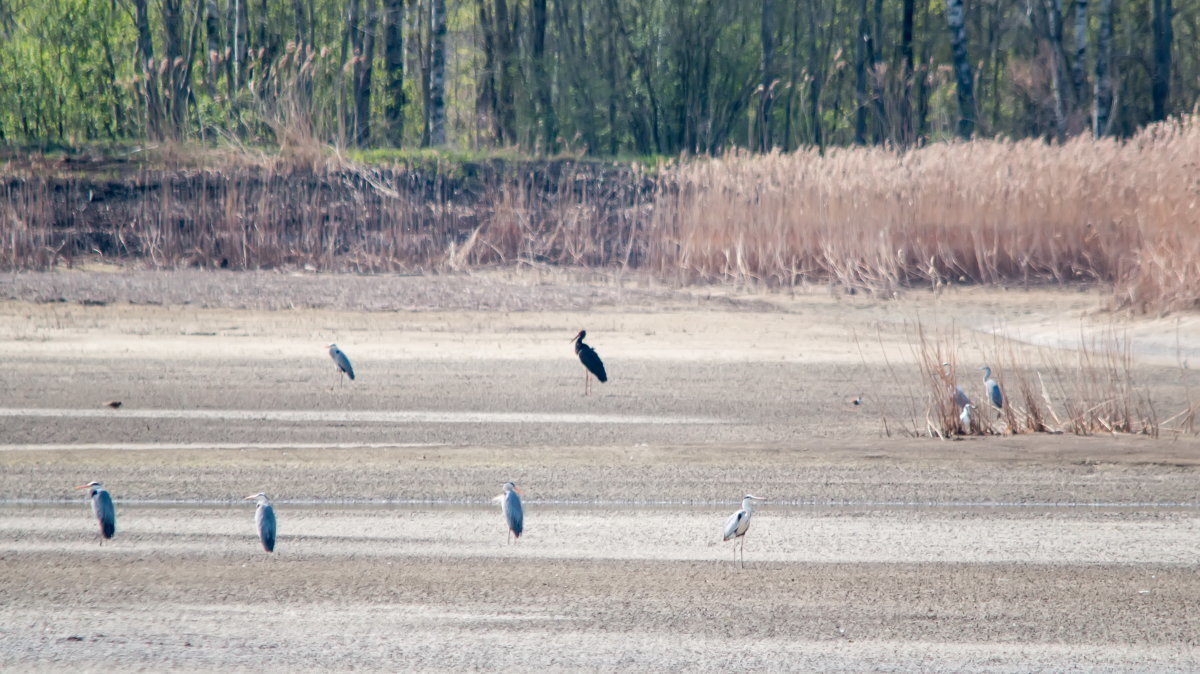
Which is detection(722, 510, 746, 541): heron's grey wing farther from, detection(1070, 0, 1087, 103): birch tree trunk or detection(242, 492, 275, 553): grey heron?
detection(1070, 0, 1087, 103): birch tree trunk

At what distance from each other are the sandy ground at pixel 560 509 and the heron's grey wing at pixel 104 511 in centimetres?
16

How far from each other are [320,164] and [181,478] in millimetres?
14331

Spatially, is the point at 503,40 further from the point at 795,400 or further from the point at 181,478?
the point at 181,478

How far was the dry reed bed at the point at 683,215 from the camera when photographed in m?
18.3

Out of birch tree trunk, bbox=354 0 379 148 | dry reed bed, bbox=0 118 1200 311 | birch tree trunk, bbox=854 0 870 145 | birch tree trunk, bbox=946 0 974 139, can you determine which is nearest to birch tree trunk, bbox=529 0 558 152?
birch tree trunk, bbox=354 0 379 148

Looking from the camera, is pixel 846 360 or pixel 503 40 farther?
pixel 503 40

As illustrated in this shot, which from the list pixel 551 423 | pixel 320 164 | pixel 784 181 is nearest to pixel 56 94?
pixel 320 164

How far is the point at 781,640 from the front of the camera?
5.38 m

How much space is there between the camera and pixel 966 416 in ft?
31.3

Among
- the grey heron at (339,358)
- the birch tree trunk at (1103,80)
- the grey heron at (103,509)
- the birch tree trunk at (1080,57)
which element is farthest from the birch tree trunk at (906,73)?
the grey heron at (103,509)

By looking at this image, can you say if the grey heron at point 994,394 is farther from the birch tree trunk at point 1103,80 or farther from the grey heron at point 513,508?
the birch tree trunk at point 1103,80

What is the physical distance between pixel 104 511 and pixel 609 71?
1096 inches

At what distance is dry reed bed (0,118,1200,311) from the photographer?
18.3 m

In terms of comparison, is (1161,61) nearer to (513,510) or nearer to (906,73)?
(906,73)
